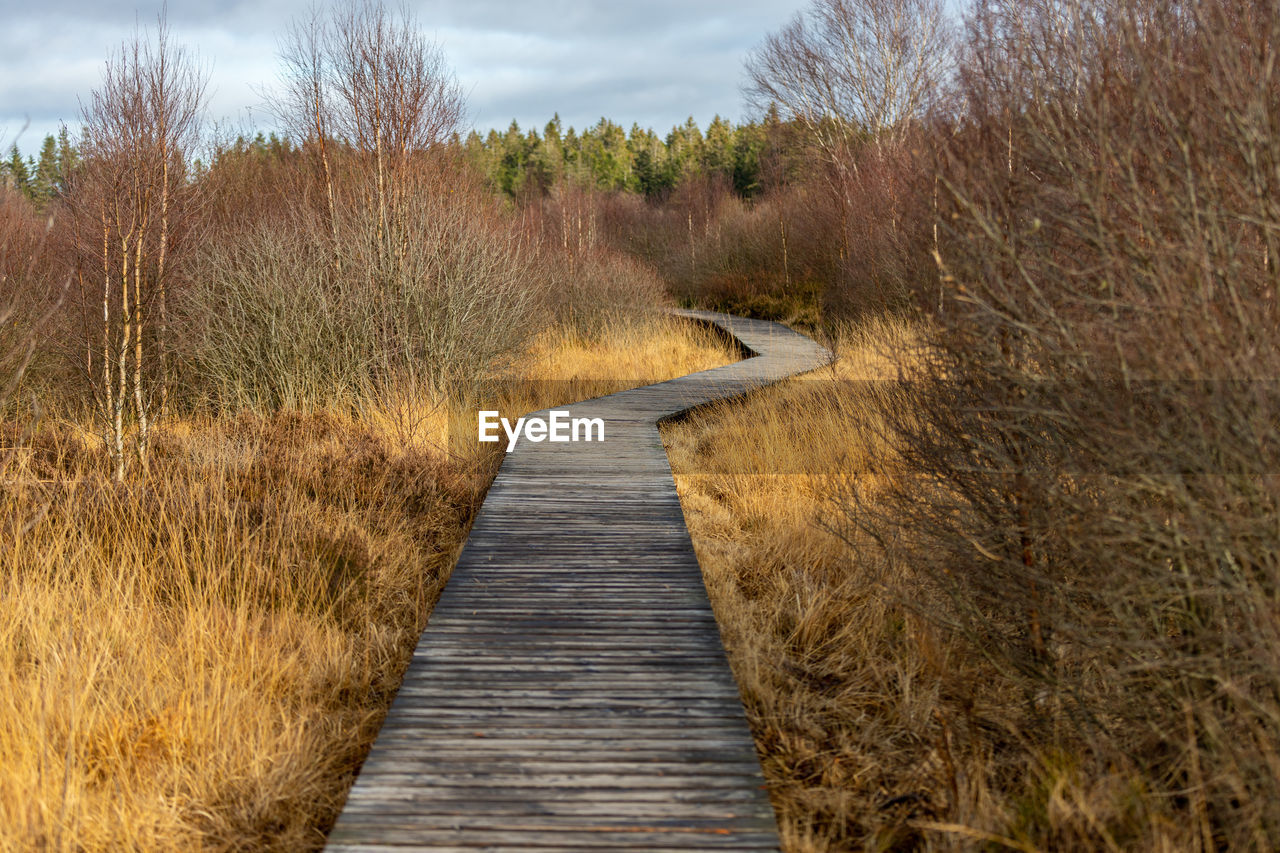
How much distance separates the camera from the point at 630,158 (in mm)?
59625

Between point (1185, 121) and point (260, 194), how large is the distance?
37.2 feet

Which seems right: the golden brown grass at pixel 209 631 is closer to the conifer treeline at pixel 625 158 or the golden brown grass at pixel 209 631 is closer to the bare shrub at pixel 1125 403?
the bare shrub at pixel 1125 403

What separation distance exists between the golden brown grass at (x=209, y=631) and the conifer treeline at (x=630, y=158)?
20.3m

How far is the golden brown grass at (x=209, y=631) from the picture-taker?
2.44 metres

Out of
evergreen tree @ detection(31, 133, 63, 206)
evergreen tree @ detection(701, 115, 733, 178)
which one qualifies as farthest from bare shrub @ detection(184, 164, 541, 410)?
evergreen tree @ detection(701, 115, 733, 178)

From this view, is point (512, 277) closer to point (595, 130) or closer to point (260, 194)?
point (260, 194)

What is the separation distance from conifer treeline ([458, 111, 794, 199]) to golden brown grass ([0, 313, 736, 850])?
2030 cm

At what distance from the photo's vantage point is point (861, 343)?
11055 millimetres

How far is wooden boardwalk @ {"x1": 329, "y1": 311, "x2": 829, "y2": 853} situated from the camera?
2.14 metres

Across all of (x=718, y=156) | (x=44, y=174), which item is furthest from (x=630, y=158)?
(x=44, y=174)

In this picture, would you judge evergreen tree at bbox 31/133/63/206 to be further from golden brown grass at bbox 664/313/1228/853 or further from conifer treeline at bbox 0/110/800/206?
golden brown grass at bbox 664/313/1228/853

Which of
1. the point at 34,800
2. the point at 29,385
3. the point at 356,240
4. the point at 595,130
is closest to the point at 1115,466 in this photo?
the point at 34,800

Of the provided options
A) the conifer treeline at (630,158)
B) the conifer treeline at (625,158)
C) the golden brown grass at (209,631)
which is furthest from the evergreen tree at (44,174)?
the golden brown grass at (209,631)

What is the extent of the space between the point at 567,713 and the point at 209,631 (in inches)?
60.1
